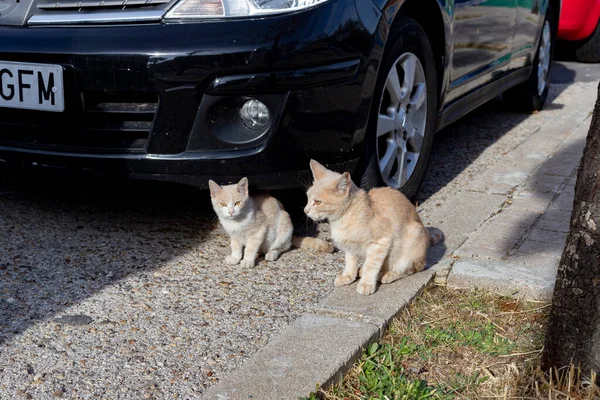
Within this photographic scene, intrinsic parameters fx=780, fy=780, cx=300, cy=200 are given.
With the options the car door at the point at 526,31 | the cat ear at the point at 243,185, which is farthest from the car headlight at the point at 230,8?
the car door at the point at 526,31

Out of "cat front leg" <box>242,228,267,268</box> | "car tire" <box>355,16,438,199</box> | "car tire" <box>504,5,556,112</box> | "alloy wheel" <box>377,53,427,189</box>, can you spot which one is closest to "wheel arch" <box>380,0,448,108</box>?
"car tire" <box>355,16,438,199</box>

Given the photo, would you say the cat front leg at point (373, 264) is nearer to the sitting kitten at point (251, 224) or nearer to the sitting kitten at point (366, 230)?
the sitting kitten at point (366, 230)

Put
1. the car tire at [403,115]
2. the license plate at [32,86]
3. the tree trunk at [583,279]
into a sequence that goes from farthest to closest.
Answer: the car tire at [403,115]
the license plate at [32,86]
the tree trunk at [583,279]

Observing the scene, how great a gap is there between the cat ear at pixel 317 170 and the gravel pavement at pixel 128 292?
1.40ft

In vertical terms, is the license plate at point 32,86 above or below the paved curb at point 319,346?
above

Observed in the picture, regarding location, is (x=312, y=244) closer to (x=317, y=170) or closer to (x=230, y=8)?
(x=317, y=170)

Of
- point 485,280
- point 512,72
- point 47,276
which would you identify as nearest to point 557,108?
point 512,72

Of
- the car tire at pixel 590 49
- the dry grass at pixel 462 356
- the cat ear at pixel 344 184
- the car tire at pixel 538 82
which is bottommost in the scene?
the car tire at pixel 590 49

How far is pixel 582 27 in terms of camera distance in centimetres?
899

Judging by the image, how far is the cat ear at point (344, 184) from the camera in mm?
3025

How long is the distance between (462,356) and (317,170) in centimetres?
94

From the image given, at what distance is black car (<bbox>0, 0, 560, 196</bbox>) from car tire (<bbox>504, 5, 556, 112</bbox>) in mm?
3237

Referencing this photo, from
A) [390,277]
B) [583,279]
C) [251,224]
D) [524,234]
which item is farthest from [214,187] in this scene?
[583,279]

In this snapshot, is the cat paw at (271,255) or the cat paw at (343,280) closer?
the cat paw at (343,280)
